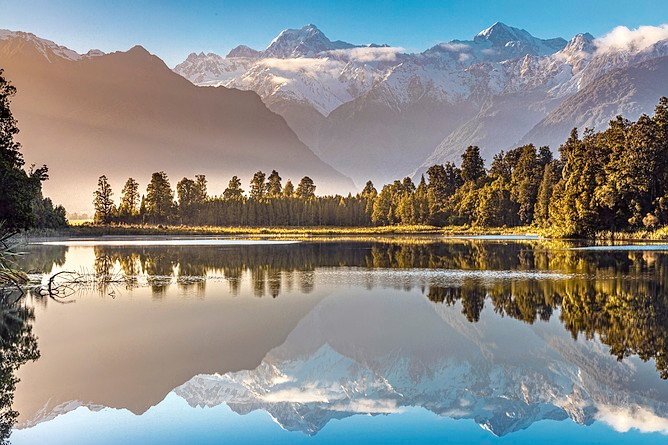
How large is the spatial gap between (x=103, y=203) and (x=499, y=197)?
84.0 m

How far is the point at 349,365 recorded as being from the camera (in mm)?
18828

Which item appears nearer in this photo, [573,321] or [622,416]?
[622,416]

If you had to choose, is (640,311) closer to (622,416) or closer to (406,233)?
(622,416)

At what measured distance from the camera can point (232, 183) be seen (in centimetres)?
18638

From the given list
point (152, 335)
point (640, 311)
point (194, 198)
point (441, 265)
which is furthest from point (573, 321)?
point (194, 198)

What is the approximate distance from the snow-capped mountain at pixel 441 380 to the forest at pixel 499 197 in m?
65.6

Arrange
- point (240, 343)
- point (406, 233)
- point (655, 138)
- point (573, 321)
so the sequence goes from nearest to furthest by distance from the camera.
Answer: point (240, 343)
point (573, 321)
point (655, 138)
point (406, 233)

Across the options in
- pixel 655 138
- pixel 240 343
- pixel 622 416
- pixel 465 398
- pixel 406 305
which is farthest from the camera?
pixel 655 138

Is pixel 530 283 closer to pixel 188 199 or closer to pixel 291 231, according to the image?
pixel 291 231

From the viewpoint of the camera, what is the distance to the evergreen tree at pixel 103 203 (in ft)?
508

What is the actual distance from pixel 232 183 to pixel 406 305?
160393mm

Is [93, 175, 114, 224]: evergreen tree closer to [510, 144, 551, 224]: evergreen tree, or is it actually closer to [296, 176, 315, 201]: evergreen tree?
[296, 176, 315, 201]: evergreen tree

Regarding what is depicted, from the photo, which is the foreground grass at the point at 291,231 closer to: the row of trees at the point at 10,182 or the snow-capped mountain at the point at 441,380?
the row of trees at the point at 10,182

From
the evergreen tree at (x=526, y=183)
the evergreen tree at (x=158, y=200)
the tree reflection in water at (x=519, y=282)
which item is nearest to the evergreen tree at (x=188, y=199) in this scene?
the evergreen tree at (x=158, y=200)
